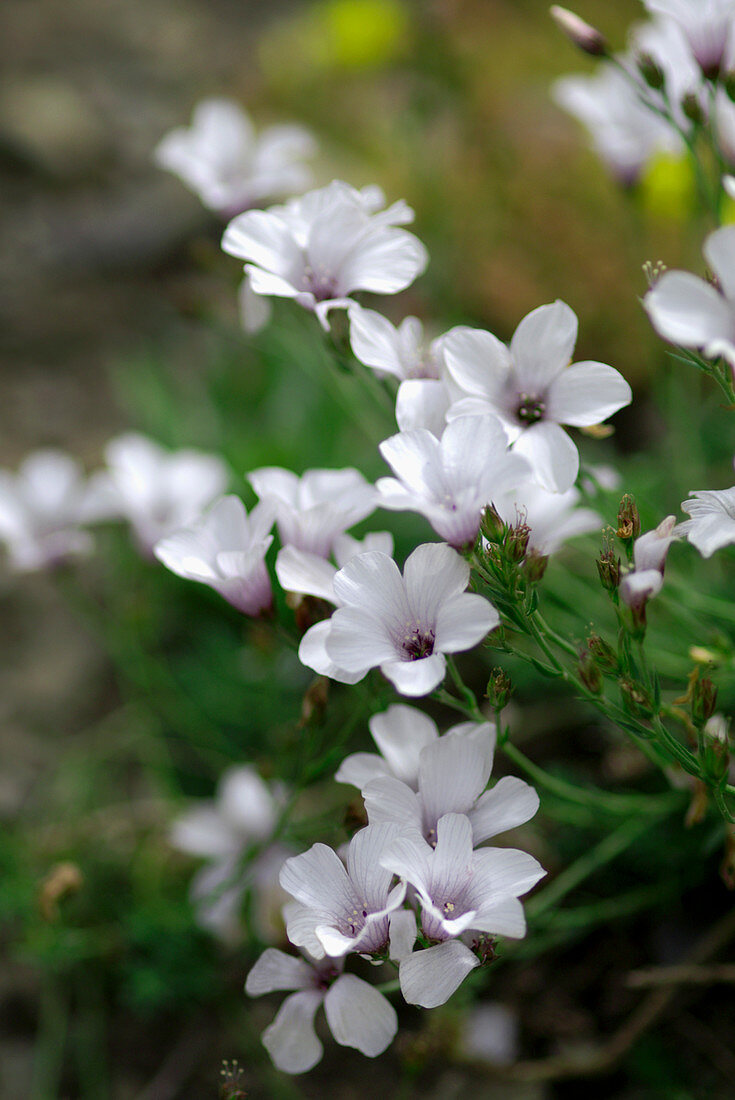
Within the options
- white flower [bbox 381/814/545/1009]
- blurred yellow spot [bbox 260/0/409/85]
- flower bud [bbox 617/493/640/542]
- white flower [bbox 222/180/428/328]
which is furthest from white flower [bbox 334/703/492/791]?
blurred yellow spot [bbox 260/0/409/85]

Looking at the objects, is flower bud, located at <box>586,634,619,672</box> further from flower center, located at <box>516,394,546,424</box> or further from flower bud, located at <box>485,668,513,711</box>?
flower center, located at <box>516,394,546,424</box>

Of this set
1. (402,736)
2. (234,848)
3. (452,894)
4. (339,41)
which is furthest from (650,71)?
(339,41)

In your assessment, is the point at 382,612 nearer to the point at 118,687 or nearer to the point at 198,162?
the point at 198,162

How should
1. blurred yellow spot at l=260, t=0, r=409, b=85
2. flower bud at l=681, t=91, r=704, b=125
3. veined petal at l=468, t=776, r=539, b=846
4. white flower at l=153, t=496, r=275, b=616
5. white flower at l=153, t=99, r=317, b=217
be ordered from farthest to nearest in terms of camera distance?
blurred yellow spot at l=260, t=0, r=409, b=85, white flower at l=153, t=99, r=317, b=217, flower bud at l=681, t=91, r=704, b=125, white flower at l=153, t=496, r=275, b=616, veined petal at l=468, t=776, r=539, b=846

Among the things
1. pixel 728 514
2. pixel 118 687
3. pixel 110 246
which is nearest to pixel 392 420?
pixel 728 514

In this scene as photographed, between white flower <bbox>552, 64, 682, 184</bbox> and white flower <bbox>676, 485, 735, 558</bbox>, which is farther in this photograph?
white flower <bbox>552, 64, 682, 184</bbox>

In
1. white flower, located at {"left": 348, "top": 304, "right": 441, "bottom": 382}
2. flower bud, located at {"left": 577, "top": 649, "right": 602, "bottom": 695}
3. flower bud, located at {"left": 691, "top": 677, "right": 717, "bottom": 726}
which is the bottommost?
flower bud, located at {"left": 577, "top": 649, "right": 602, "bottom": 695}

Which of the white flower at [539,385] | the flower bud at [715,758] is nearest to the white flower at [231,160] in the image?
the white flower at [539,385]
